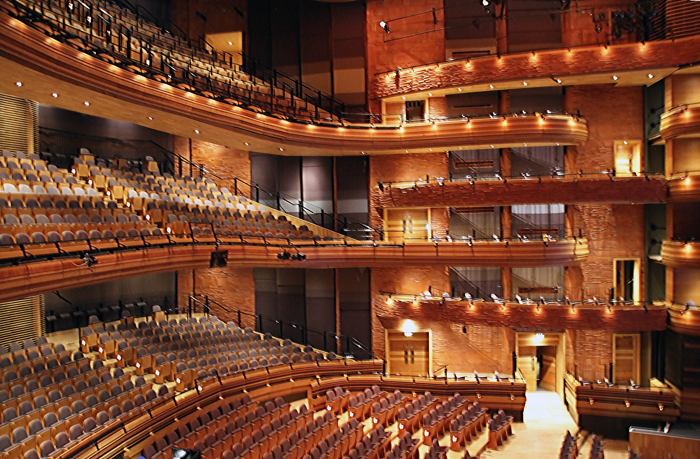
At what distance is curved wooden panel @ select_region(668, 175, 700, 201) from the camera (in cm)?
929

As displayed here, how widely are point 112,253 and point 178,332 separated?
8.40 ft

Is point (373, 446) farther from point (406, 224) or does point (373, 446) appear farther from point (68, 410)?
point (406, 224)

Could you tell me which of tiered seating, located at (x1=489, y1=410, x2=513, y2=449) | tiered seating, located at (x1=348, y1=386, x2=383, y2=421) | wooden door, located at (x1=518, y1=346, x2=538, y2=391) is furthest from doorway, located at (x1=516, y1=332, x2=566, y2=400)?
tiered seating, located at (x1=348, y1=386, x2=383, y2=421)

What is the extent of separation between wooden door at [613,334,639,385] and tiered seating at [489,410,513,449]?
10.2 feet

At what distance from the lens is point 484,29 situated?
11.4 meters

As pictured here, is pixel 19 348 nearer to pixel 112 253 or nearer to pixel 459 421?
pixel 112 253

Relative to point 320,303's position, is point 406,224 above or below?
above

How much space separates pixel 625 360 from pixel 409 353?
4422 mm

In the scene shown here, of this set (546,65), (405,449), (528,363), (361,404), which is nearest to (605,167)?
(546,65)

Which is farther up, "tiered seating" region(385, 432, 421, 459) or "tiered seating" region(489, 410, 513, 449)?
"tiered seating" region(385, 432, 421, 459)

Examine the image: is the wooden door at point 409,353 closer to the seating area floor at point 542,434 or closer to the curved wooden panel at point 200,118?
the seating area floor at point 542,434

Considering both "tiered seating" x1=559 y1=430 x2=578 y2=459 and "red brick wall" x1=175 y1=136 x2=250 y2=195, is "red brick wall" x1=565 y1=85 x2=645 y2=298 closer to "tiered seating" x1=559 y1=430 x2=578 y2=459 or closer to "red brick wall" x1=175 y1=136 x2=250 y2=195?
"tiered seating" x1=559 y1=430 x2=578 y2=459

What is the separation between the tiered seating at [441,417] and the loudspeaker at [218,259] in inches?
168

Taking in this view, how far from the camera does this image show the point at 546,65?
10047 millimetres
